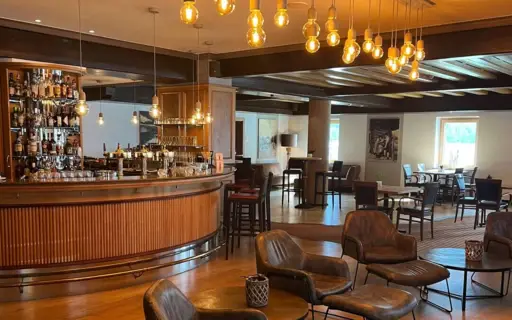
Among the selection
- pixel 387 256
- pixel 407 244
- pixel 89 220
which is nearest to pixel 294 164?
pixel 407 244

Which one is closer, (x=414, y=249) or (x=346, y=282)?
(x=346, y=282)

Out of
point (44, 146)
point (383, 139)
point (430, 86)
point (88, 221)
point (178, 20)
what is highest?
point (178, 20)

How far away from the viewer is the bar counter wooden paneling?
4.56 meters

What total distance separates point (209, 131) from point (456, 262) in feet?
16.2

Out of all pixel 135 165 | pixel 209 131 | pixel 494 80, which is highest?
pixel 494 80

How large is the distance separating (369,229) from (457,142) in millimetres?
9576

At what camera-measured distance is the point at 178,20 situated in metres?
5.97

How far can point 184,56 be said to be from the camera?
Answer: 819 cm

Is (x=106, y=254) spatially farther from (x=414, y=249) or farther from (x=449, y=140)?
(x=449, y=140)

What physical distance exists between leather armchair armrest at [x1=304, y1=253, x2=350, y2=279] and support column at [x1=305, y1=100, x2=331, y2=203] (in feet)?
22.5

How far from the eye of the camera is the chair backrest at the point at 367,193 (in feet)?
25.6

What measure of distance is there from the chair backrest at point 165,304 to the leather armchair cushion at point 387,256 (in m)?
2.45

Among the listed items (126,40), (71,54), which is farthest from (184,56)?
(71,54)

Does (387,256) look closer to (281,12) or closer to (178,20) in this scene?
(281,12)
